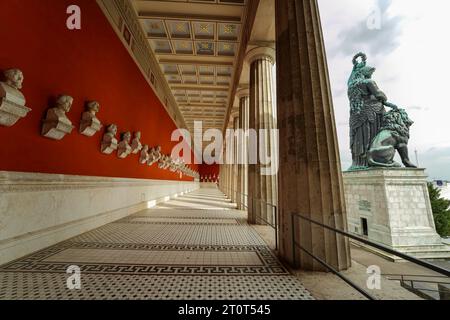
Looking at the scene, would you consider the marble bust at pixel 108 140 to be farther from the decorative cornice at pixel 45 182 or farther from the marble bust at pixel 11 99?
the marble bust at pixel 11 99

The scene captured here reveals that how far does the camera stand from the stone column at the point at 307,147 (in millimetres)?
2434

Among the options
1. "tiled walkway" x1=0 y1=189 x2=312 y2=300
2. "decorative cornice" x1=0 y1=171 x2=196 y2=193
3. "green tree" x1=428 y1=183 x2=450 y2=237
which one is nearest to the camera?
"tiled walkway" x1=0 y1=189 x2=312 y2=300

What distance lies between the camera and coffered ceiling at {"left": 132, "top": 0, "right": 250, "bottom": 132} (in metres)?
6.60

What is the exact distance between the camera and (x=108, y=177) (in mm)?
5082

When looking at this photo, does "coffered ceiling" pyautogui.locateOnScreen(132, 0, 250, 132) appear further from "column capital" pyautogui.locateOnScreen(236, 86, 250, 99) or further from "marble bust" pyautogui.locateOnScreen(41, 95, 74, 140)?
"marble bust" pyautogui.locateOnScreen(41, 95, 74, 140)

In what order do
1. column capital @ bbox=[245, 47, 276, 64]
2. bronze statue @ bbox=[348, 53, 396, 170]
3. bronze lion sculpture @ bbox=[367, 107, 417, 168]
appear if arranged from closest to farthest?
column capital @ bbox=[245, 47, 276, 64] < bronze lion sculpture @ bbox=[367, 107, 417, 168] < bronze statue @ bbox=[348, 53, 396, 170]

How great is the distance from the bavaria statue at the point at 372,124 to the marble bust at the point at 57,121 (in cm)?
1410

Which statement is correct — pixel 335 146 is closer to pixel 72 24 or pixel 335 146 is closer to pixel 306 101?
pixel 306 101

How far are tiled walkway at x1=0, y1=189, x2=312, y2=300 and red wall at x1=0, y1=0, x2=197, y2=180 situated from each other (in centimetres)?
142

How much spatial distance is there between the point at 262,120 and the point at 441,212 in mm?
22316

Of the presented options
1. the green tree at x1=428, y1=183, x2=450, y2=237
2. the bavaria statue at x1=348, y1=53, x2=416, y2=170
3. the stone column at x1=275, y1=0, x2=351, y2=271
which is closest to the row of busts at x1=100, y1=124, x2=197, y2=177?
the stone column at x1=275, y1=0, x2=351, y2=271
